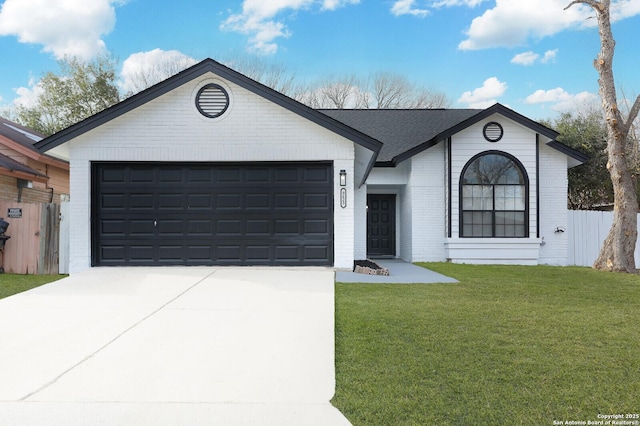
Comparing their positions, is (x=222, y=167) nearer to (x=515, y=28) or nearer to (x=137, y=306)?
(x=137, y=306)

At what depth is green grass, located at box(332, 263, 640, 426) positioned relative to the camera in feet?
9.48

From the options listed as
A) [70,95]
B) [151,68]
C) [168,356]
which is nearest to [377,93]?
[151,68]

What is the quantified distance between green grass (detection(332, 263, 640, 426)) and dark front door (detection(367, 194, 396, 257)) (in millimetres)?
7805

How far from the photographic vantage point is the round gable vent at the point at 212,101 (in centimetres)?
930

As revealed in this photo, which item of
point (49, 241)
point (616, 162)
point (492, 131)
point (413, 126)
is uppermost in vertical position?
point (413, 126)

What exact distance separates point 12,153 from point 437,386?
14.3 m

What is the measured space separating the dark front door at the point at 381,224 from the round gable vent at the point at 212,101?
683 centimetres

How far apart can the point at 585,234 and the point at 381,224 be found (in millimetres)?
6167

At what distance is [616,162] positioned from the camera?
1148 cm

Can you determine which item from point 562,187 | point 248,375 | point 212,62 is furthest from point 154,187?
point 562,187

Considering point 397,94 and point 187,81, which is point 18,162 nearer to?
point 187,81

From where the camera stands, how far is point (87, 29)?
23750mm

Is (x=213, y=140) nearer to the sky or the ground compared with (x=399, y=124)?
nearer to the ground

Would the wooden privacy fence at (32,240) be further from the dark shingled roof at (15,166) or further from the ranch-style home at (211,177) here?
the dark shingled roof at (15,166)
